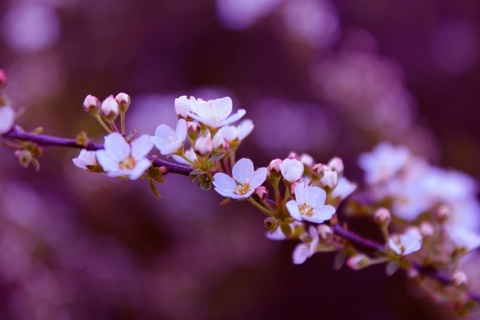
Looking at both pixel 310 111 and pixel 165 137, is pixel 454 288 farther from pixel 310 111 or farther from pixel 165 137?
pixel 310 111

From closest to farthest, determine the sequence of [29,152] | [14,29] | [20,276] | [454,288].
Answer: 1. [29,152]
2. [454,288]
3. [20,276]
4. [14,29]

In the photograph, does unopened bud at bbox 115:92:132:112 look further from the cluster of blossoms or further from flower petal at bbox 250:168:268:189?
flower petal at bbox 250:168:268:189

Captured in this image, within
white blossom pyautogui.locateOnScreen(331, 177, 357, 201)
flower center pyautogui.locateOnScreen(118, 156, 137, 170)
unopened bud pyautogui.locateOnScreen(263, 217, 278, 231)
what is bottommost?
white blossom pyautogui.locateOnScreen(331, 177, 357, 201)

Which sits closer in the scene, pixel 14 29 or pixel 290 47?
pixel 290 47

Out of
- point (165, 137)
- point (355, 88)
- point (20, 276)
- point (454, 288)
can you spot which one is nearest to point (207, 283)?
point (20, 276)

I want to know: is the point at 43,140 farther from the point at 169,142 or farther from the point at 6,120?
the point at 169,142

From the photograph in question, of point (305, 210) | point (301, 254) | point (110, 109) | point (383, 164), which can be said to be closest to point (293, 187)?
point (305, 210)

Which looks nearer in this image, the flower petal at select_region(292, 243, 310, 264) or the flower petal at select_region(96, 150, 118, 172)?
the flower petal at select_region(96, 150, 118, 172)

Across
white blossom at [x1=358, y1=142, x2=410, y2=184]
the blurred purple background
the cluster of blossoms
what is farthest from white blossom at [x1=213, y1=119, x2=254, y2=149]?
the blurred purple background
